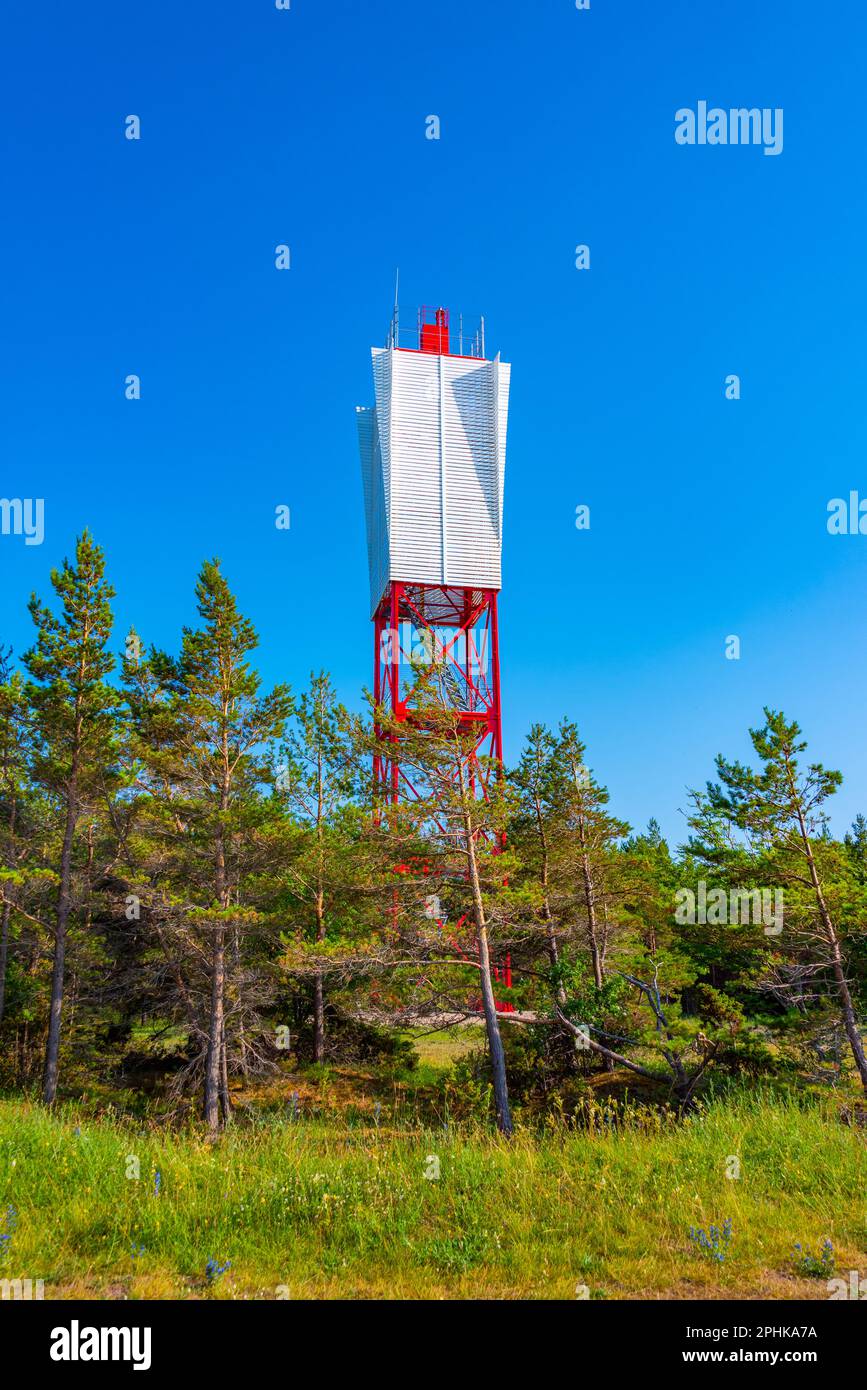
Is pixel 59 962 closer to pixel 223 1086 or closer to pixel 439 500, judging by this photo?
pixel 223 1086

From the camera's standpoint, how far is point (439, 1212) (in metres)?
6.16

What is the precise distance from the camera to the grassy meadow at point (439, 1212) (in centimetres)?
510

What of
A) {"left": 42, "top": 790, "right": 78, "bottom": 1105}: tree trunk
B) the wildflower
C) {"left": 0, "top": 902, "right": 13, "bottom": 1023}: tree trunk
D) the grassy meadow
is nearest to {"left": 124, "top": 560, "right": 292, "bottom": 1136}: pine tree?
{"left": 42, "top": 790, "right": 78, "bottom": 1105}: tree trunk

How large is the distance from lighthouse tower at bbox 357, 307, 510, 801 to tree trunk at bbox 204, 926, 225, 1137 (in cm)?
1454

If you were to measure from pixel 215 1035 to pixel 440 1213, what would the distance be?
573 inches

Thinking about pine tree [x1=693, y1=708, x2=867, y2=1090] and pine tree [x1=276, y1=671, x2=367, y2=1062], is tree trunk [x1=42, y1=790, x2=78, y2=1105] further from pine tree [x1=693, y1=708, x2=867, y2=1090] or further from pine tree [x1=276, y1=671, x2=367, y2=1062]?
pine tree [x1=693, y1=708, x2=867, y2=1090]

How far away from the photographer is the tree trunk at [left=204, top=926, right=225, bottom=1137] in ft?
59.2

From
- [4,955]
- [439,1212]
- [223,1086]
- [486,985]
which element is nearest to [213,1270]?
[439,1212]

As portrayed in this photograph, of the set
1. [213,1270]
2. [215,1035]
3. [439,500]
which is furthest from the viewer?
[439,500]

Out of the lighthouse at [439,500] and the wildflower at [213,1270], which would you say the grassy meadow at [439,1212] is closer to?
the wildflower at [213,1270]

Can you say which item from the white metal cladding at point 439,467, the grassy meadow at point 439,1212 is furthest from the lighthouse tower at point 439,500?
the grassy meadow at point 439,1212

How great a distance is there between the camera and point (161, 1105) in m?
20.8
